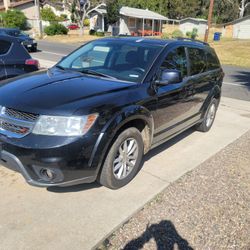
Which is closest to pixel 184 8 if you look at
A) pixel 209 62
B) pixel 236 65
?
pixel 236 65

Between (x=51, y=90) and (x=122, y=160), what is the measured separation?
113cm

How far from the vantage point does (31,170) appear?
3.02 metres

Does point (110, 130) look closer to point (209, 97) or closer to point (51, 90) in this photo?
point (51, 90)

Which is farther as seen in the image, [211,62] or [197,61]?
[211,62]

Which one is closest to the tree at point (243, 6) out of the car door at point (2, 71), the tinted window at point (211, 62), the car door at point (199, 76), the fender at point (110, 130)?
the tinted window at point (211, 62)

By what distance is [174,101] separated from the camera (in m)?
4.33

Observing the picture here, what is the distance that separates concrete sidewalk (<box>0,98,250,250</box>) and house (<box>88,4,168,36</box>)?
4012 centimetres

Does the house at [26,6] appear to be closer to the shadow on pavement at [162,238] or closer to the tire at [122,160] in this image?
the tire at [122,160]

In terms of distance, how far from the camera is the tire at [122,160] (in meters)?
3.38

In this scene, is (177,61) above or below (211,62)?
above

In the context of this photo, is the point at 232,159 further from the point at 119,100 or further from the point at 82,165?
the point at 82,165

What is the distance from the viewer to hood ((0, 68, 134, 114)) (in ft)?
10.1

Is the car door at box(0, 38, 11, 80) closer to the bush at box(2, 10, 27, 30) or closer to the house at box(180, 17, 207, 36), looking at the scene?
the bush at box(2, 10, 27, 30)

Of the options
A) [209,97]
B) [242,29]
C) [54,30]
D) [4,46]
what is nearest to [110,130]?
[209,97]
